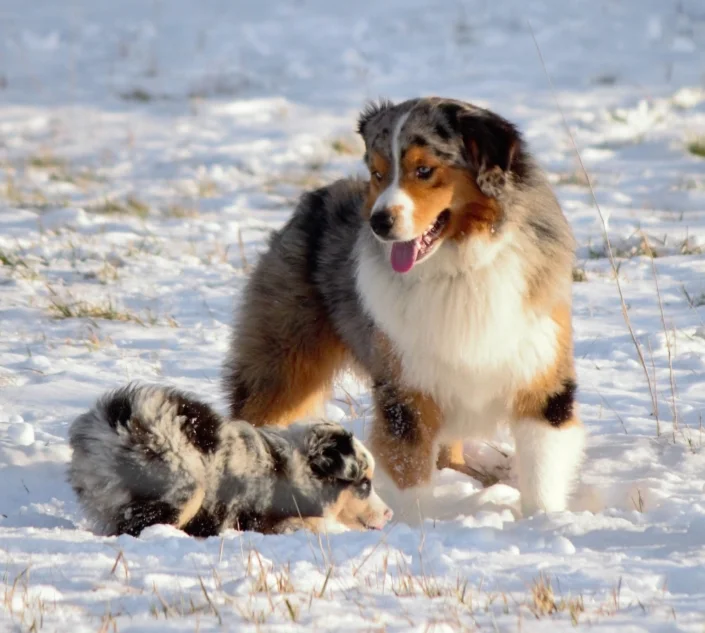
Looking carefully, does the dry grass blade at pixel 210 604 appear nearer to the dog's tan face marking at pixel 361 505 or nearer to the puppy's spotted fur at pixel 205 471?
the puppy's spotted fur at pixel 205 471

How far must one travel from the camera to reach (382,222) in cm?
474

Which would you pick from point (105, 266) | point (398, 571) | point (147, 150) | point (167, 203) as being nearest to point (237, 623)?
point (398, 571)

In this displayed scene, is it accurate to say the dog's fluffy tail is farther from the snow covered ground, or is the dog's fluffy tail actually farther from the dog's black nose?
the dog's black nose

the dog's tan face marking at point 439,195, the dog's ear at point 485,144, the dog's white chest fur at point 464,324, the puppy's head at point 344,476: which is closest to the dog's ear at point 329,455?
the puppy's head at point 344,476

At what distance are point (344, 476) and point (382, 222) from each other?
1233 mm

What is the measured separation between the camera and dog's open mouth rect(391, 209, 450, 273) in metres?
4.93

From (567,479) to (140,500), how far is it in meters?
2.01

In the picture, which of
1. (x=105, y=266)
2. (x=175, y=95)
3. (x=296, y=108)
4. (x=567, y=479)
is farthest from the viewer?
(x=175, y=95)

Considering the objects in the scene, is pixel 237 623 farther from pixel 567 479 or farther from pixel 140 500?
pixel 567 479

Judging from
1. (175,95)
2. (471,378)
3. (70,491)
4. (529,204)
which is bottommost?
(175,95)

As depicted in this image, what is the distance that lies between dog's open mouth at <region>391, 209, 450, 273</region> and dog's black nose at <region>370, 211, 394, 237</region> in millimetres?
205

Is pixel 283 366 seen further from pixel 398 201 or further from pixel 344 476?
pixel 398 201

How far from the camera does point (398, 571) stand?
398 cm

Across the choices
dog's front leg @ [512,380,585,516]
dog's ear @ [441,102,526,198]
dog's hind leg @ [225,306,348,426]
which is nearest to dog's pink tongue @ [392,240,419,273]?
dog's ear @ [441,102,526,198]
